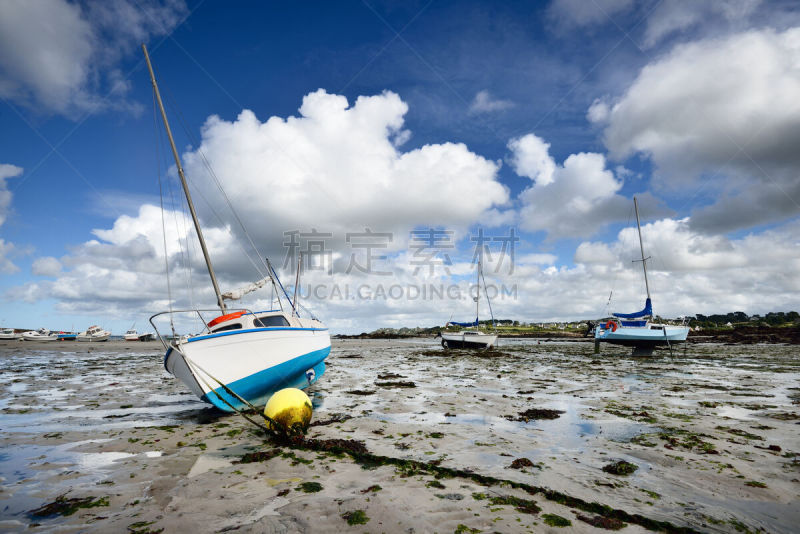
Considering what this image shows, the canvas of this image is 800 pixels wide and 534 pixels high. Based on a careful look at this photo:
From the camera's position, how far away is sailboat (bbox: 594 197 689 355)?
104 ft

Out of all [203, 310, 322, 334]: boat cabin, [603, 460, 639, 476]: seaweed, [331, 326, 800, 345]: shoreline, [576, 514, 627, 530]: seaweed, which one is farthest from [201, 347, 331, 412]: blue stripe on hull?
[331, 326, 800, 345]: shoreline

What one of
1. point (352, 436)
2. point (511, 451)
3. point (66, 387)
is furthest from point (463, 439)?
point (66, 387)

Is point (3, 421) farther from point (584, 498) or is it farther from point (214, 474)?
point (584, 498)

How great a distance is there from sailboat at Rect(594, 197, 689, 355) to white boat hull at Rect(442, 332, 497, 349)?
32.0 feet

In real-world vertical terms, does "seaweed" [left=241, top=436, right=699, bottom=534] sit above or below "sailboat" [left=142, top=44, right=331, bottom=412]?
below

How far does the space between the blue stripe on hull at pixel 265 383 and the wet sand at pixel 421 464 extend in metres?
0.67

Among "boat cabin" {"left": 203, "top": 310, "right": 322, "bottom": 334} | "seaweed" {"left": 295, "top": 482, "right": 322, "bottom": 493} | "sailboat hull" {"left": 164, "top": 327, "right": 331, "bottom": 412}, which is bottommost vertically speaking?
"seaweed" {"left": 295, "top": 482, "right": 322, "bottom": 493}

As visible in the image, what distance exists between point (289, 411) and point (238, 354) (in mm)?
2674

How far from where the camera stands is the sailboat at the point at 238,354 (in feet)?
29.3

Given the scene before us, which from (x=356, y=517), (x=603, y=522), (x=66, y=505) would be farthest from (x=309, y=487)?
(x=603, y=522)

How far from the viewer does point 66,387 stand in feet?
51.9

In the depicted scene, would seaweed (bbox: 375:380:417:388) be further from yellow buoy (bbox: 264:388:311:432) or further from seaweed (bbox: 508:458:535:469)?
seaweed (bbox: 508:458:535:469)

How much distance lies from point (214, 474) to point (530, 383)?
13501 millimetres

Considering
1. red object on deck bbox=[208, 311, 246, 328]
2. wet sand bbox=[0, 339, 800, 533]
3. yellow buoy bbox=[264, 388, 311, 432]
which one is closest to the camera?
wet sand bbox=[0, 339, 800, 533]
